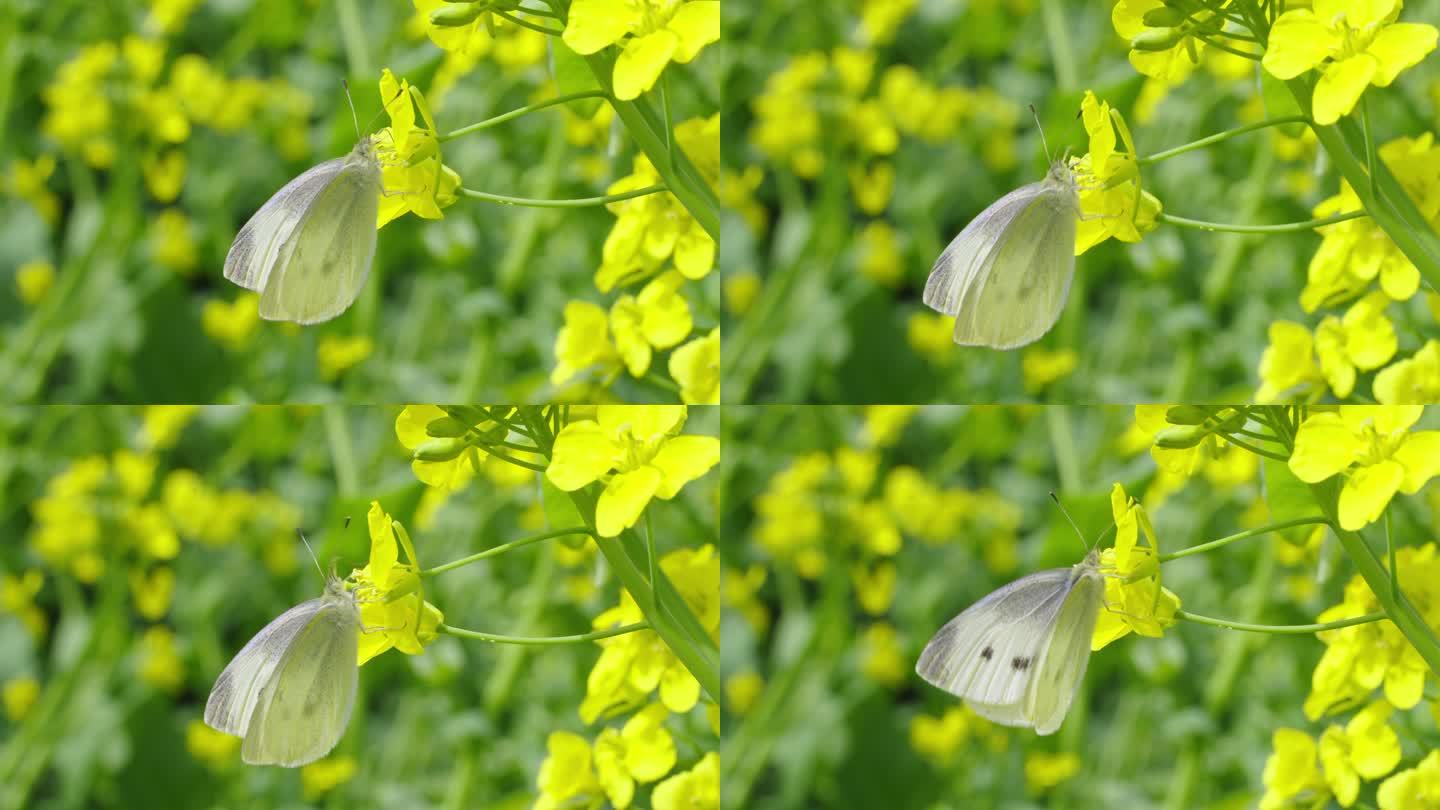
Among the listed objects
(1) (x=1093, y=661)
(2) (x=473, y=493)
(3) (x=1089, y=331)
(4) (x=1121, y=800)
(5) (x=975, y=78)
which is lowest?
(4) (x=1121, y=800)

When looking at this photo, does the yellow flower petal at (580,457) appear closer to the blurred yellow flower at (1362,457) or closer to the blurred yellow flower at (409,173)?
the blurred yellow flower at (409,173)

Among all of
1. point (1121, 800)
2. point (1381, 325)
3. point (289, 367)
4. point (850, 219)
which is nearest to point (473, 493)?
point (289, 367)

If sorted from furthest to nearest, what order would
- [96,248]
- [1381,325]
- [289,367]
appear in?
[96,248] < [289,367] < [1381,325]

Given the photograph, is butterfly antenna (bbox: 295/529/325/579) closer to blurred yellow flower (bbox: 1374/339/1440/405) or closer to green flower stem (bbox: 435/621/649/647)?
green flower stem (bbox: 435/621/649/647)

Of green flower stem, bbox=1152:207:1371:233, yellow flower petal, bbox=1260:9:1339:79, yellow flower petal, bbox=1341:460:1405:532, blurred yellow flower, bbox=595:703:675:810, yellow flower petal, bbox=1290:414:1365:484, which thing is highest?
yellow flower petal, bbox=1260:9:1339:79

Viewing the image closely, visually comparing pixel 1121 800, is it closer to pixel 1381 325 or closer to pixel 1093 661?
pixel 1093 661

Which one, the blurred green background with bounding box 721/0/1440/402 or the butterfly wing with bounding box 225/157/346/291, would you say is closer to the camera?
the butterfly wing with bounding box 225/157/346/291

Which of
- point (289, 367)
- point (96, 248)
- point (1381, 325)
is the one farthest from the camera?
point (96, 248)

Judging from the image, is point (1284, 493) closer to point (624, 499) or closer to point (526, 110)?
point (624, 499)

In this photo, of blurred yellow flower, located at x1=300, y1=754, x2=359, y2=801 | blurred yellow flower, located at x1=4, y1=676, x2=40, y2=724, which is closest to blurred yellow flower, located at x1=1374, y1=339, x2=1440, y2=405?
blurred yellow flower, located at x1=300, y1=754, x2=359, y2=801
